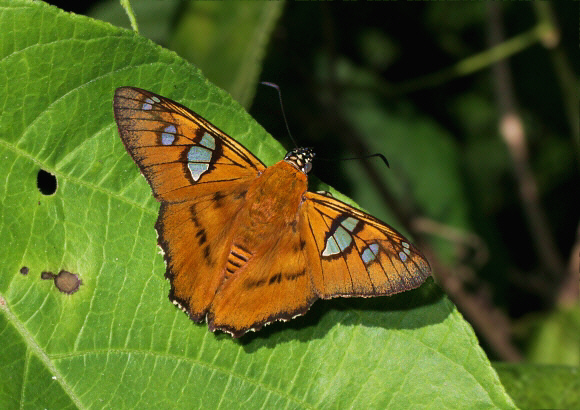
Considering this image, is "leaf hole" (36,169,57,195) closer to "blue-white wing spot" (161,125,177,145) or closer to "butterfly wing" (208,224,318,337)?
"blue-white wing spot" (161,125,177,145)

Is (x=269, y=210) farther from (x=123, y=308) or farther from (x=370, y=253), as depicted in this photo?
(x=123, y=308)

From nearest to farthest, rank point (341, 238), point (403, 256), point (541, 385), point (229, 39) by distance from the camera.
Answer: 1. point (403, 256)
2. point (341, 238)
3. point (541, 385)
4. point (229, 39)

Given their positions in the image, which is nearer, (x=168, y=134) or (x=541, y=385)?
(x=168, y=134)

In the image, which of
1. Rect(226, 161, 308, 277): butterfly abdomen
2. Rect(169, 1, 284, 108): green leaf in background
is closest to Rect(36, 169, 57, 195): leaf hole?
Rect(226, 161, 308, 277): butterfly abdomen

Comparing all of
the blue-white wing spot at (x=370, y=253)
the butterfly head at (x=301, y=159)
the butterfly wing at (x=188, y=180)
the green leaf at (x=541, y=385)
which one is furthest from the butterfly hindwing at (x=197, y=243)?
the green leaf at (x=541, y=385)

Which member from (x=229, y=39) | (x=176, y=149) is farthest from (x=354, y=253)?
(x=229, y=39)

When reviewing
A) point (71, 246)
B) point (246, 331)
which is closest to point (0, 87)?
point (71, 246)

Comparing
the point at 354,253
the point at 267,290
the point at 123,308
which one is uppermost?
the point at 354,253
